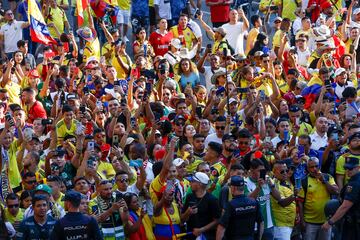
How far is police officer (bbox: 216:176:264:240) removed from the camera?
15945mm

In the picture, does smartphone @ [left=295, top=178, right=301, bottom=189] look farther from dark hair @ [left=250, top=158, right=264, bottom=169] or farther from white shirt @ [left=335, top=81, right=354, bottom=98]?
white shirt @ [left=335, top=81, right=354, bottom=98]

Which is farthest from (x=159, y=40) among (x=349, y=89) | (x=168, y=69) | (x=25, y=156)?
(x=25, y=156)

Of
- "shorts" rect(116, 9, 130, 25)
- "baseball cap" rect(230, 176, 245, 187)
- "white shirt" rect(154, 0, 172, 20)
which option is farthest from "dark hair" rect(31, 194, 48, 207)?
"white shirt" rect(154, 0, 172, 20)

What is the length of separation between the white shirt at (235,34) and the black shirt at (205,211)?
29.3 ft

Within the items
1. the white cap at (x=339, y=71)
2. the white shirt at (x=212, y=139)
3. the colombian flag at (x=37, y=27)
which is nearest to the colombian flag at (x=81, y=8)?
the colombian flag at (x=37, y=27)

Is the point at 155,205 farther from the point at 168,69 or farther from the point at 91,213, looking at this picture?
the point at 168,69

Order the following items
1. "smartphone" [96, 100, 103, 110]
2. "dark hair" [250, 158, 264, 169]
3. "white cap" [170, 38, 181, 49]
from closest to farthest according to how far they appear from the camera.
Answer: "dark hair" [250, 158, 264, 169] → "smartphone" [96, 100, 103, 110] → "white cap" [170, 38, 181, 49]

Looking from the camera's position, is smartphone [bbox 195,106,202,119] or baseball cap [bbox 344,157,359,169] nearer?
baseball cap [bbox 344,157,359,169]

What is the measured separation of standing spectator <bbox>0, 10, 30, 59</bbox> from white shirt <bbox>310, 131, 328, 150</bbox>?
24.4ft

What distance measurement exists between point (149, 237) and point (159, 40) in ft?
29.9

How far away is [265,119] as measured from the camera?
20.2m

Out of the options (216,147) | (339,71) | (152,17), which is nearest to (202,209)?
(216,147)

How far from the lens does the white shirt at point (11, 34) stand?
82.8 feet

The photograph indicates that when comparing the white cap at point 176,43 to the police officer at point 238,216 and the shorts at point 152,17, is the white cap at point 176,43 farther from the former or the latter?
the police officer at point 238,216
